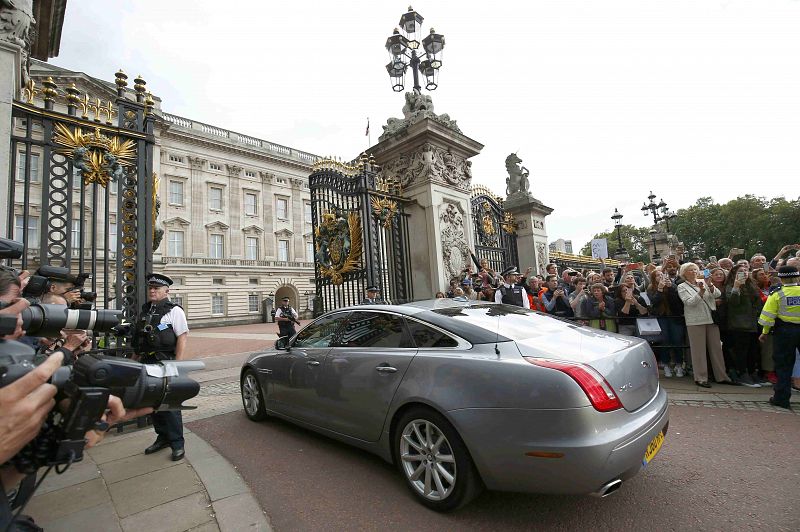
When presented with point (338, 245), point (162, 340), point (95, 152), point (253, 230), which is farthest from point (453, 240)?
point (253, 230)

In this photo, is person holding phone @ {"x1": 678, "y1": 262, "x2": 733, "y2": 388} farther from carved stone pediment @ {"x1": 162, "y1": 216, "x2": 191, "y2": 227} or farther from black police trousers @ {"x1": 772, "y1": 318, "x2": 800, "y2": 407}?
carved stone pediment @ {"x1": 162, "y1": 216, "x2": 191, "y2": 227}

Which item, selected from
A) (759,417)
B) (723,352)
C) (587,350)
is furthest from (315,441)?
(723,352)

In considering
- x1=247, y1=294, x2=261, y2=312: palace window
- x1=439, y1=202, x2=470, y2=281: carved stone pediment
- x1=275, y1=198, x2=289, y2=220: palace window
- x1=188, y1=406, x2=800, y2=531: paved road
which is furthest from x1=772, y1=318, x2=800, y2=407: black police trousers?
x1=275, y1=198, x2=289, y2=220: palace window

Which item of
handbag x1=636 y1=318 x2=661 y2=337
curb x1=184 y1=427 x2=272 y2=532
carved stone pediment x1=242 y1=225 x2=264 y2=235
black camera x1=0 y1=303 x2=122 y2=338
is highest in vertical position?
carved stone pediment x1=242 y1=225 x2=264 y2=235

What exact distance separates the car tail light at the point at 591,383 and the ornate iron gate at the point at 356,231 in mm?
5944

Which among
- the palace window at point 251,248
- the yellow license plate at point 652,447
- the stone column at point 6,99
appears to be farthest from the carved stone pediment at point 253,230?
the yellow license plate at point 652,447

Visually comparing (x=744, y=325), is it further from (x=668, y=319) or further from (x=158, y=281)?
(x=158, y=281)

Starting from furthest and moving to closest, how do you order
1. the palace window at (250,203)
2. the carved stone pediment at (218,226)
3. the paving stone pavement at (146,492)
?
the palace window at (250,203)
the carved stone pediment at (218,226)
the paving stone pavement at (146,492)

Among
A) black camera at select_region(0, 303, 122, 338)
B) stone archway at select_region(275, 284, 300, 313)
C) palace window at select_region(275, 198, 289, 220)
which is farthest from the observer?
stone archway at select_region(275, 284, 300, 313)

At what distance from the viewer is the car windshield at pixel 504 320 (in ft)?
9.91

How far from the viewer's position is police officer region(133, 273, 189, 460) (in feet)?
12.6

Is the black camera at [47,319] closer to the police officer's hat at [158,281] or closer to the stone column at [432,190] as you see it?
the police officer's hat at [158,281]

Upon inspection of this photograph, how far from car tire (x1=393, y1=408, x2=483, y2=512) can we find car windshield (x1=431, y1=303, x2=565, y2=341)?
0.76 m

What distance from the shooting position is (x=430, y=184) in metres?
8.81
